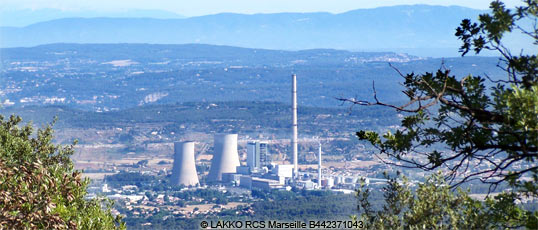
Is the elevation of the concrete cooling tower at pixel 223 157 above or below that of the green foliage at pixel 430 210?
below

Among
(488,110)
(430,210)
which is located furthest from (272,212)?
(488,110)

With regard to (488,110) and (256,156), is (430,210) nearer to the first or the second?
(488,110)

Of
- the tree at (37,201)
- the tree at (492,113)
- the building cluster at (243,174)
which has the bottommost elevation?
the building cluster at (243,174)

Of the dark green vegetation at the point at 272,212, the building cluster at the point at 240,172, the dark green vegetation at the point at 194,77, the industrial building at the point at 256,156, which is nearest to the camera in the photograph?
the dark green vegetation at the point at 272,212

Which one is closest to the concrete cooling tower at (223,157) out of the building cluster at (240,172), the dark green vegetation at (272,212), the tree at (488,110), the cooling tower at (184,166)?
the building cluster at (240,172)

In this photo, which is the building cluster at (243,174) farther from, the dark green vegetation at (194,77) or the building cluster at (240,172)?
the dark green vegetation at (194,77)

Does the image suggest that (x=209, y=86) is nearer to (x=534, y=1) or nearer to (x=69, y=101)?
(x=69, y=101)
